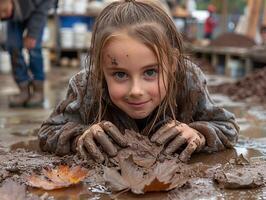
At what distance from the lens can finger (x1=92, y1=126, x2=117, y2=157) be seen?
2.31 metres

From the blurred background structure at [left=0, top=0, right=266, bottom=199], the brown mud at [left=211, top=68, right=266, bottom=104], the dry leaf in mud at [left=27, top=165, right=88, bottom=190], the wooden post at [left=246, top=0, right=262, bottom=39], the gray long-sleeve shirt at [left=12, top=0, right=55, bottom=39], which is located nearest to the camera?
the dry leaf in mud at [left=27, top=165, right=88, bottom=190]

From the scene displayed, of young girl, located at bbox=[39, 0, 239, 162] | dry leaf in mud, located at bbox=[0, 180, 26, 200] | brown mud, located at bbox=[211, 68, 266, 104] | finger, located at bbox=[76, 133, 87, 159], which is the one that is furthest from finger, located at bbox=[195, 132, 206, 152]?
brown mud, located at bbox=[211, 68, 266, 104]

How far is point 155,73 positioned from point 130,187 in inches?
25.4

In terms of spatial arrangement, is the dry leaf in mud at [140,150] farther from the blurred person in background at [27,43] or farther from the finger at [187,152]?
the blurred person in background at [27,43]

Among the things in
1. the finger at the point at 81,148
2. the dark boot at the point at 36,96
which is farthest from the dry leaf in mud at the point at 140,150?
the dark boot at the point at 36,96

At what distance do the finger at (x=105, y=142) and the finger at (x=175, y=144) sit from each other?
24 cm

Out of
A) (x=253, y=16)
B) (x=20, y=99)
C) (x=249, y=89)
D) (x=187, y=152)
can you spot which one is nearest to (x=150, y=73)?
(x=187, y=152)

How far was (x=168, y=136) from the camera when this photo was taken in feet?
7.90

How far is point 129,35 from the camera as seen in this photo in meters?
2.29

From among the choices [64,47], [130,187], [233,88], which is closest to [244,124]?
[130,187]

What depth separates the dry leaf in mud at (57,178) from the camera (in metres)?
1.97

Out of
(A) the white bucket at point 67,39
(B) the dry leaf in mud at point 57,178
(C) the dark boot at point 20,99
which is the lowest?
(A) the white bucket at point 67,39

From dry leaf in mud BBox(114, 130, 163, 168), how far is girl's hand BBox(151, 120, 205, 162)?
0.04 m

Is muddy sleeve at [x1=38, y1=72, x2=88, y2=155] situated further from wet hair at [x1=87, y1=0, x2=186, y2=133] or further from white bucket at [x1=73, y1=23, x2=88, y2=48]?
white bucket at [x1=73, y1=23, x2=88, y2=48]
